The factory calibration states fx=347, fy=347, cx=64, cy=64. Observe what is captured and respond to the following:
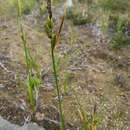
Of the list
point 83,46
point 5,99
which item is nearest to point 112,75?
point 83,46

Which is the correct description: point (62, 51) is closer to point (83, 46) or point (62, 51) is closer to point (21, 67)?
point (83, 46)

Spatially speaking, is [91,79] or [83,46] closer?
[91,79]

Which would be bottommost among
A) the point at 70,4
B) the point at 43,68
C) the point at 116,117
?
the point at 116,117

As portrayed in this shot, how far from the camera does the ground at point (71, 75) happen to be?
257 cm

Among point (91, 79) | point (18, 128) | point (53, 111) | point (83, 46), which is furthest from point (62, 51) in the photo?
point (18, 128)

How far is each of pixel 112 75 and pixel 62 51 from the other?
1.78ft

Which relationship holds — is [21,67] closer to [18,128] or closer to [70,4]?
[18,128]

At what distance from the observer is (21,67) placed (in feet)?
9.88

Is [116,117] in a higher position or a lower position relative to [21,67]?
lower

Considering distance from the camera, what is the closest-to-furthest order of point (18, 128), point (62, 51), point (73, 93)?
point (18, 128) → point (73, 93) → point (62, 51)

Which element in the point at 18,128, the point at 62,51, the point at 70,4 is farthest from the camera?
the point at 70,4

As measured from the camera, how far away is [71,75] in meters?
2.98

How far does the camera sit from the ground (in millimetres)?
2574

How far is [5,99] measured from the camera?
265cm
